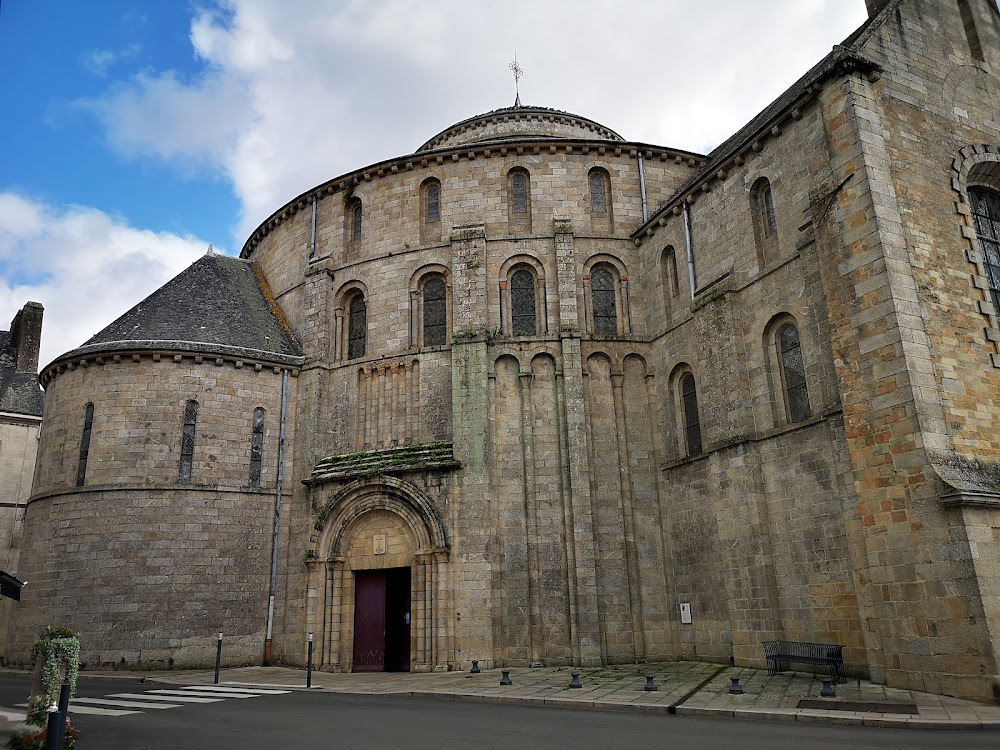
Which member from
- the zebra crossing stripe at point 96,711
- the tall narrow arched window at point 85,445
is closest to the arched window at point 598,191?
the tall narrow arched window at point 85,445

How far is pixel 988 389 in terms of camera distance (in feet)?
49.5

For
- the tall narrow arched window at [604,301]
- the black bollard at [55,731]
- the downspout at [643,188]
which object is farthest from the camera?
the downspout at [643,188]

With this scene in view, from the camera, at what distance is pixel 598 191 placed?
2447 cm

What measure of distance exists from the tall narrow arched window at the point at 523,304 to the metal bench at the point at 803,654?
11.0 meters

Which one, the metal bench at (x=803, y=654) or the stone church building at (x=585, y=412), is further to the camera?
the stone church building at (x=585, y=412)

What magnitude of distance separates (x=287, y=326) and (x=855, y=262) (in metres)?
18.2

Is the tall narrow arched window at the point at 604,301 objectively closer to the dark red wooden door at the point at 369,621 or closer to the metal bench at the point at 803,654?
the dark red wooden door at the point at 369,621

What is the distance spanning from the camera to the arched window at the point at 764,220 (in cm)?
1842

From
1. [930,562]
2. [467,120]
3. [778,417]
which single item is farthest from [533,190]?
[930,562]

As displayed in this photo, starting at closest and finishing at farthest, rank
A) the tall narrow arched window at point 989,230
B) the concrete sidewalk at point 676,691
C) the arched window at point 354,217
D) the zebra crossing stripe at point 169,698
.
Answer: the concrete sidewalk at point 676,691 → the zebra crossing stripe at point 169,698 → the tall narrow arched window at point 989,230 → the arched window at point 354,217

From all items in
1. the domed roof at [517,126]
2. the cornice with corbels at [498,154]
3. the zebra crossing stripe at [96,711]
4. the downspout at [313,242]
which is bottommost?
the zebra crossing stripe at [96,711]

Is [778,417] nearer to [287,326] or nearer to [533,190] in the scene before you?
[533,190]

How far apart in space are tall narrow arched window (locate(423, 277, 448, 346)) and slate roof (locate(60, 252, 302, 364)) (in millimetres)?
4416

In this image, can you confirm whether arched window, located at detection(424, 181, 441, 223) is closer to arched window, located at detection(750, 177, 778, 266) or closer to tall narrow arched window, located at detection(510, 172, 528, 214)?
tall narrow arched window, located at detection(510, 172, 528, 214)
